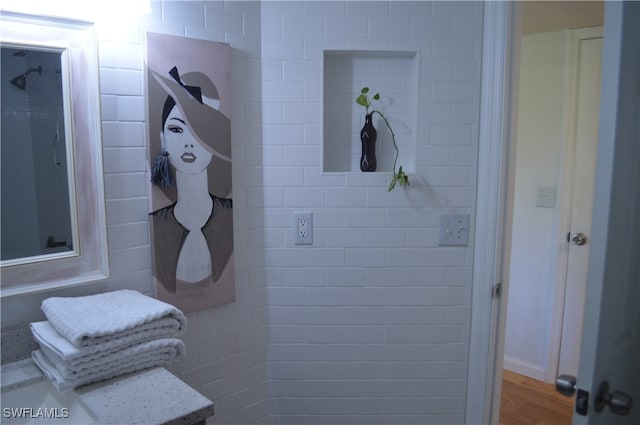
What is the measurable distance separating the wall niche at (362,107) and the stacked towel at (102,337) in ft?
3.08

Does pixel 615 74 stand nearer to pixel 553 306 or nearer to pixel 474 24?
pixel 474 24

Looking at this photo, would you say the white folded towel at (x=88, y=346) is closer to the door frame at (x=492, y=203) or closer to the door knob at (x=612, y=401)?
the door knob at (x=612, y=401)

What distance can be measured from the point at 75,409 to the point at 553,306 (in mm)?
→ 2721

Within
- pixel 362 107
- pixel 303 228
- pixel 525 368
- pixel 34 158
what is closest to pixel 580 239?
pixel 525 368

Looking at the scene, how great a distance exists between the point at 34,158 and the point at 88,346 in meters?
0.57

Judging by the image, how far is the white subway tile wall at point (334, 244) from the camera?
175 cm

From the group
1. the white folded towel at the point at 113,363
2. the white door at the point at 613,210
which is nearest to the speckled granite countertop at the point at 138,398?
the white folded towel at the point at 113,363

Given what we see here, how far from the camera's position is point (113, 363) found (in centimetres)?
117

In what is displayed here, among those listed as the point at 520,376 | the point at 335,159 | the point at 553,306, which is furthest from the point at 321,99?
the point at 520,376

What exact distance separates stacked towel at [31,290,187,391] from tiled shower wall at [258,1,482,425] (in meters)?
0.67

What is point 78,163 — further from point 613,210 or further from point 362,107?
point 613,210

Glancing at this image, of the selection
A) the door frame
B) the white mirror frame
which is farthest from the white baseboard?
the white mirror frame

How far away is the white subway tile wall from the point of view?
5.76 ft

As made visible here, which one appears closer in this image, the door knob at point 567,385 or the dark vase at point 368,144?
the door knob at point 567,385
